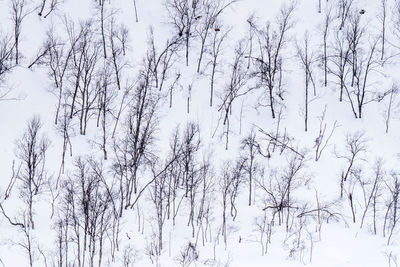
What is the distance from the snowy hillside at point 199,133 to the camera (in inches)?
1809

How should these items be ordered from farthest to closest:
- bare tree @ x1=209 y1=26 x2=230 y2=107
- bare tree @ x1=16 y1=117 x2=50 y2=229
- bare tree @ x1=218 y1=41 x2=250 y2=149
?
bare tree @ x1=209 y1=26 x2=230 y2=107 → bare tree @ x1=218 y1=41 x2=250 y2=149 → bare tree @ x1=16 y1=117 x2=50 y2=229

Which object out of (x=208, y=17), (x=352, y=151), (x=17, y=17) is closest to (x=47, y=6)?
(x=17, y=17)

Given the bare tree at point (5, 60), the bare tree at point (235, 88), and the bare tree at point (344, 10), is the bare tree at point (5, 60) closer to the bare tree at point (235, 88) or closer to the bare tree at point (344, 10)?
the bare tree at point (235, 88)

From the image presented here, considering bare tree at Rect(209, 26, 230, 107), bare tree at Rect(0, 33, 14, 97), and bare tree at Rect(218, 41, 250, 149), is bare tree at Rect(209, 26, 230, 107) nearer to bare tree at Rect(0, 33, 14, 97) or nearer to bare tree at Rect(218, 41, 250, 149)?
bare tree at Rect(218, 41, 250, 149)

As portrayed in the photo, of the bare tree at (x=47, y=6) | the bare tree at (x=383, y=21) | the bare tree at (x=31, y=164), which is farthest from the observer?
the bare tree at (x=47, y=6)

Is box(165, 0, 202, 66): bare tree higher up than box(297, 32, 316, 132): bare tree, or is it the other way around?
box(165, 0, 202, 66): bare tree

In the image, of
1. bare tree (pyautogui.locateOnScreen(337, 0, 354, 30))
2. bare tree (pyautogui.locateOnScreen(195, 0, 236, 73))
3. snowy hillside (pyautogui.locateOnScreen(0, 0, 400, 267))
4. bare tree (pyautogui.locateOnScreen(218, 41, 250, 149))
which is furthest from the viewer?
→ bare tree (pyautogui.locateOnScreen(337, 0, 354, 30))

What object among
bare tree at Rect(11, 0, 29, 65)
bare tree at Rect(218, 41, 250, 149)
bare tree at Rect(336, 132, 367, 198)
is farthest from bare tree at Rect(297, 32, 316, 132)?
bare tree at Rect(11, 0, 29, 65)

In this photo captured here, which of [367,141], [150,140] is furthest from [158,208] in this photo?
[367,141]

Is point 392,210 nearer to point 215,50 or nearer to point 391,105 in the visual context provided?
point 391,105

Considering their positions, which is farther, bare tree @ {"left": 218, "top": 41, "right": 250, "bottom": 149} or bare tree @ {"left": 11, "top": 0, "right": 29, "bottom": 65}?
bare tree @ {"left": 11, "top": 0, "right": 29, "bottom": 65}

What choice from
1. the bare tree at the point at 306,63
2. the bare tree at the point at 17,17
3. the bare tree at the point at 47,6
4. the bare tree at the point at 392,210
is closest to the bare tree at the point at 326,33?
the bare tree at the point at 306,63

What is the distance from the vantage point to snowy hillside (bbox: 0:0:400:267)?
45.9 meters

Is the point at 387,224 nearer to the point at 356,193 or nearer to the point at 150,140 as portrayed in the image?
the point at 356,193
